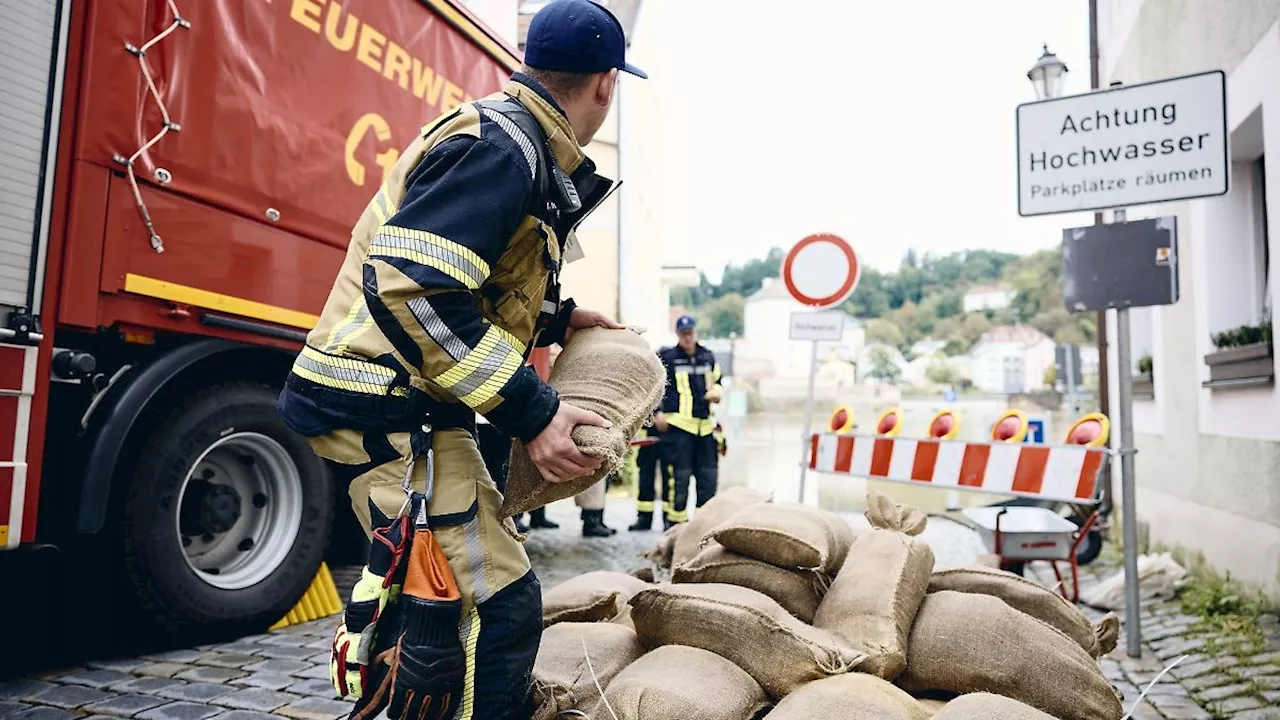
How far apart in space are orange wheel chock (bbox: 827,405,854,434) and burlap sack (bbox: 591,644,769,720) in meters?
5.10

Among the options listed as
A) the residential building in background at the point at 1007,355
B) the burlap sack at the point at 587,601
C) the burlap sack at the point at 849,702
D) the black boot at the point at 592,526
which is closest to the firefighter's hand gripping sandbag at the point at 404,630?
the burlap sack at the point at 849,702

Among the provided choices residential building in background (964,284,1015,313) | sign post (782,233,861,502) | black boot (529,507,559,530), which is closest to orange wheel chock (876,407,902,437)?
sign post (782,233,861,502)

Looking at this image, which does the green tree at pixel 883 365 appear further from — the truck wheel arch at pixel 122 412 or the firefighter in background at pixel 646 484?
the truck wheel arch at pixel 122 412

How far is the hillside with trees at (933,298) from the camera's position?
90.2 metres

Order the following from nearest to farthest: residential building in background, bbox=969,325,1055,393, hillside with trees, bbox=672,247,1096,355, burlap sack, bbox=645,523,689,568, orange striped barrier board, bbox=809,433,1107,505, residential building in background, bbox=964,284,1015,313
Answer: burlap sack, bbox=645,523,689,568
orange striped barrier board, bbox=809,433,1107,505
residential building in background, bbox=969,325,1055,393
hillside with trees, bbox=672,247,1096,355
residential building in background, bbox=964,284,1015,313

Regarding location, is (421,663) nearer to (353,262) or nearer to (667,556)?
(353,262)

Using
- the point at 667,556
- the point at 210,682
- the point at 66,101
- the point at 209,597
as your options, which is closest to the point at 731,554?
the point at 667,556

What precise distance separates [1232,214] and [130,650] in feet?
22.1

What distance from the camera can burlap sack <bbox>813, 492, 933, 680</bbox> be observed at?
8.37 feet

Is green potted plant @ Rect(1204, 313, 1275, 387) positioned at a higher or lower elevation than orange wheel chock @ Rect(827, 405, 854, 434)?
higher

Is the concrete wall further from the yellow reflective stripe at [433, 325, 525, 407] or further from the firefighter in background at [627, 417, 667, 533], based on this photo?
the yellow reflective stripe at [433, 325, 525, 407]

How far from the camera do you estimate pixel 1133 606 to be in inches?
163

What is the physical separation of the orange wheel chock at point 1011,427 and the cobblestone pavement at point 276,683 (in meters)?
1.92

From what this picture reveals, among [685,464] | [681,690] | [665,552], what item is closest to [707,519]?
[665,552]
